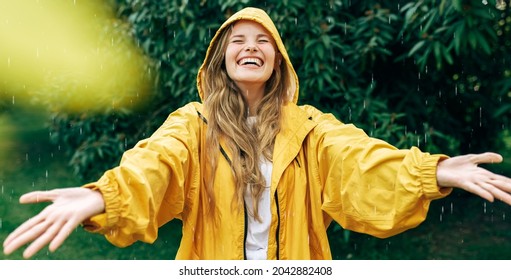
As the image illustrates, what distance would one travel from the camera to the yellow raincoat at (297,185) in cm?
229

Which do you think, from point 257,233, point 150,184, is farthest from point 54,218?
point 257,233

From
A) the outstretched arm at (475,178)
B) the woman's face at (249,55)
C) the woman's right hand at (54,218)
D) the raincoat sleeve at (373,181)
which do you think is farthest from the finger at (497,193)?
the woman's right hand at (54,218)

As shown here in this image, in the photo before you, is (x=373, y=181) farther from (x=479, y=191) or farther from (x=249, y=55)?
(x=249, y=55)

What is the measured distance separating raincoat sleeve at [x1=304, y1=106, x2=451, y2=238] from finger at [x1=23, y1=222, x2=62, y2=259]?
1.18m

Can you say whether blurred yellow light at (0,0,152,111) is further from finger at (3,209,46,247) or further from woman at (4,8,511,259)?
finger at (3,209,46,247)

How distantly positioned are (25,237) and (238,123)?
45.2 inches

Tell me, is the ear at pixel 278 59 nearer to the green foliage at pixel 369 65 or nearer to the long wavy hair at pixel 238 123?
the long wavy hair at pixel 238 123

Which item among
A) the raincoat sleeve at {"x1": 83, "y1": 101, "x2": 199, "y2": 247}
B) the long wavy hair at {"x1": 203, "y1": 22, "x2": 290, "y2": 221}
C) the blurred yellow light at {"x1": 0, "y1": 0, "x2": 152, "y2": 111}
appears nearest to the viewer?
the raincoat sleeve at {"x1": 83, "y1": 101, "x2": 199, "y2": 247}

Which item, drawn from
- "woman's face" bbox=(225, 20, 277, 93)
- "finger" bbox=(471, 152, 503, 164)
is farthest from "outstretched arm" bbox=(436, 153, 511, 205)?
"woman's face" bbox=(225, 20, 277, 93)

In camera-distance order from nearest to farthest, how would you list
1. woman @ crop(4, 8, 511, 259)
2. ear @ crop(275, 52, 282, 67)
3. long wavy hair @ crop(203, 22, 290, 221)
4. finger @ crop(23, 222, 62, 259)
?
finger @ crop(23, 222, 62, 259) < woman @ crop(4, 8, 511, 259) < long wavy hair @ crop(203, 22, 290, 221) < ear @ crop(275, 52, 282, 67)

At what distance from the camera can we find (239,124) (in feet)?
8.82

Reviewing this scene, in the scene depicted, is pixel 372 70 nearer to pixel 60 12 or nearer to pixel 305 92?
pixel 305 92

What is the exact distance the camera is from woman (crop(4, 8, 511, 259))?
2.24 m

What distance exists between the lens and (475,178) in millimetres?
2127
